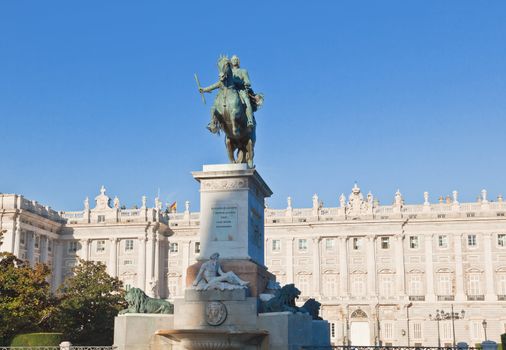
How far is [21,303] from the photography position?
1142 inches

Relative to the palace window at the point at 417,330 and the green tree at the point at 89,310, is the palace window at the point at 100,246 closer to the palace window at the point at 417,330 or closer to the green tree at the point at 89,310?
the palace window at the point at 417,330

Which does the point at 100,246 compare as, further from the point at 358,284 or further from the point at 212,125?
the point at 212,125

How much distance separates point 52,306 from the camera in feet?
108

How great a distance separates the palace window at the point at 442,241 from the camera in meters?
82.9

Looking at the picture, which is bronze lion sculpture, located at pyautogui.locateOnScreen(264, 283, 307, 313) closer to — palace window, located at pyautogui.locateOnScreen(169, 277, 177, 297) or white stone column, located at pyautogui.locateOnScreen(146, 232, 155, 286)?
white stone column, located at pyautogui.locateOnScreen(146, 232, 155, 286)

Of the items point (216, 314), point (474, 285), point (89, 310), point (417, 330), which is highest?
point (474, 285)

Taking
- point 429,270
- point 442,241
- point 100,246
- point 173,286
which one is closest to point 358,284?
point 429,270

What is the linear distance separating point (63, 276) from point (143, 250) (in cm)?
1049

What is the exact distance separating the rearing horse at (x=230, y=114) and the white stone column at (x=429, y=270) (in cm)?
6860

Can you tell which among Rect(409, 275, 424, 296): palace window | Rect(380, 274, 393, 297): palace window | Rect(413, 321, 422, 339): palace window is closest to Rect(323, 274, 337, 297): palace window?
Rect(380, 274, 393, 297): palace window

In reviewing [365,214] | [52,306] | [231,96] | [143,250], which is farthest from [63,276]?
[231,96]

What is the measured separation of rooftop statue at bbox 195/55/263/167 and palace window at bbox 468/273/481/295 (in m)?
69.8

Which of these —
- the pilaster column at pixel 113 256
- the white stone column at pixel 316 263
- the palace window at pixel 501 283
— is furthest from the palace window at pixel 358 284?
the pilaster column at pixel 113 256

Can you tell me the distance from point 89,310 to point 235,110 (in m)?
23.4
